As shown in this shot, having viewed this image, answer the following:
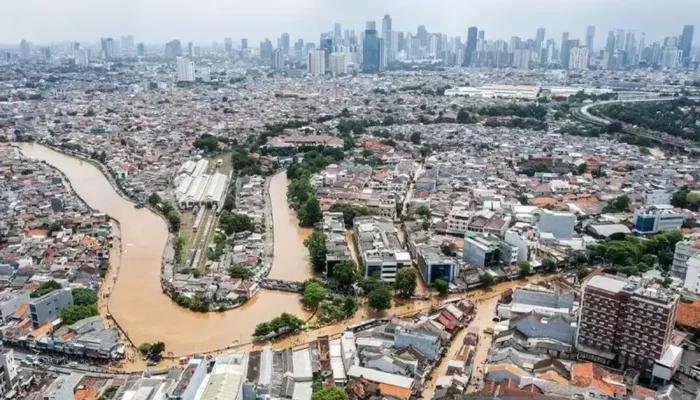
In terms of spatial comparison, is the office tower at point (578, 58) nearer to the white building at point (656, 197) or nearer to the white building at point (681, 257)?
the white building at point (656, 197)

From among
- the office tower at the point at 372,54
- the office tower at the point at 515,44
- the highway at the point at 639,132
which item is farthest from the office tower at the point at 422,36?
the highway at the point at 639,132

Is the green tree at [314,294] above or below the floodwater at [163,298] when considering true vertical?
above

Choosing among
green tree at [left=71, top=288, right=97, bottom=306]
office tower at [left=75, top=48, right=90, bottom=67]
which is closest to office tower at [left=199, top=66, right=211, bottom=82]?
office tower at [left=75, top=48, right=90, bottom=67]

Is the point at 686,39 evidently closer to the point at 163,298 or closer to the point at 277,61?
Answer: the point at 277,61

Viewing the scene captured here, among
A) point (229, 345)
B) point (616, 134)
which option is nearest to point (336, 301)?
point (229, 345)

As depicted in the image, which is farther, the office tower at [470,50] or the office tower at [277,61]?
the office tower at [470,50]

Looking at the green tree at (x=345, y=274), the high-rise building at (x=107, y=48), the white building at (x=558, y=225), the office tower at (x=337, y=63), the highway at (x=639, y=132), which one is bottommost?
the green tree at (x=345, y=274)

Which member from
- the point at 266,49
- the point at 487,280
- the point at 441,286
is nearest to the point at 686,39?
the point at 266,49
